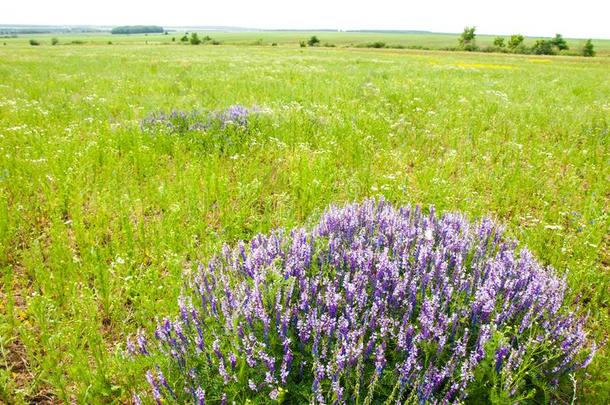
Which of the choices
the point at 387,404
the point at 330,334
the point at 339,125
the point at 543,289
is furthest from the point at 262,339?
the point at 339,125

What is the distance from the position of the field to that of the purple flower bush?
1.46 ft

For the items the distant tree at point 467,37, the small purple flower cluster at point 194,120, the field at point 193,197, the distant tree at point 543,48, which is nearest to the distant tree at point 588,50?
the distant tree at point 543,48

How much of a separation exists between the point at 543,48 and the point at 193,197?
313 ft

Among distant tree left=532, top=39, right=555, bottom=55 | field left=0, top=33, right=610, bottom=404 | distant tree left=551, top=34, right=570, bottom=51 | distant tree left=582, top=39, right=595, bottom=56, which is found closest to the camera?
field left=0, top=33, right=610, bottom=404

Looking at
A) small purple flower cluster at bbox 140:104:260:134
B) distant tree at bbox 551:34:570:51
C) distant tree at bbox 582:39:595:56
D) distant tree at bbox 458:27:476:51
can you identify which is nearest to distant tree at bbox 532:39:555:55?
distant tree at bbox 551:34:570:51

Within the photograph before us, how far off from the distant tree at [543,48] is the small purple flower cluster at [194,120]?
84609 millimetres

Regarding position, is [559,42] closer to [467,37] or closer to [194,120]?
[467,37]

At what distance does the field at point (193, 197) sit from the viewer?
9.39ft

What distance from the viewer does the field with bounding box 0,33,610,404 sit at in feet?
9.39

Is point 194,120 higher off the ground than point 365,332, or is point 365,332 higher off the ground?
point 194,120

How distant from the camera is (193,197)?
4.66m

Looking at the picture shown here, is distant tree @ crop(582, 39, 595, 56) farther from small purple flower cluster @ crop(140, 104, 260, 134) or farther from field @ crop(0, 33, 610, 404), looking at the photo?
small purple flower cluster @ crop(140, 104, 260, 134)

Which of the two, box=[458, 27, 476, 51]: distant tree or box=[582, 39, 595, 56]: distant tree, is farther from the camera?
box=[458, 27, 476, 51]: distant tree

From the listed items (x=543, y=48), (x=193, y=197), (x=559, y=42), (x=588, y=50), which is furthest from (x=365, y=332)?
(x=559, y=42)
